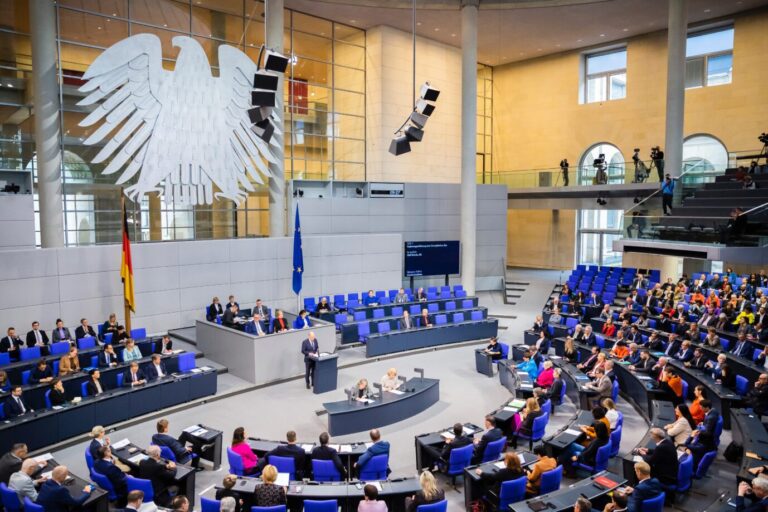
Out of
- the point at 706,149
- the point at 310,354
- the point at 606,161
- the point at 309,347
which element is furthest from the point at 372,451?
the point at 606,161

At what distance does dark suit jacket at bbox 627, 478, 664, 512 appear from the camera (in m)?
6.22

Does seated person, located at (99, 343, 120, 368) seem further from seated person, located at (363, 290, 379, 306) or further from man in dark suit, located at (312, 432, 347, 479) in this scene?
seated person, located at (363, 290, 379, 306)

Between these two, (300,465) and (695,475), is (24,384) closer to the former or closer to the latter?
(300,465)

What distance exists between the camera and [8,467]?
6957 millimetres

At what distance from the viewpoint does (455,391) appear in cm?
1260

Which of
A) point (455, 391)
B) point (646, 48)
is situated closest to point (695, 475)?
point (455, 391)

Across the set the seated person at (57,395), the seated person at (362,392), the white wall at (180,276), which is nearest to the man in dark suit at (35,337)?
→ the white wall at (180,276)

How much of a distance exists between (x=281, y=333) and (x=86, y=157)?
9191mm

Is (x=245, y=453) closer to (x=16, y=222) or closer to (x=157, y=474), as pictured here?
(x=157, y=474)

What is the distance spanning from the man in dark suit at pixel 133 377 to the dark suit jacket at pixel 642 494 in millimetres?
8578

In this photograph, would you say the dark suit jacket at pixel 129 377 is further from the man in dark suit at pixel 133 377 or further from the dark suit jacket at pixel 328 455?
the dark suit jacket at pixel 328 455

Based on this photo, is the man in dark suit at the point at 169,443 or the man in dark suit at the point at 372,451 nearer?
the man in dark suit at the point at 372,451

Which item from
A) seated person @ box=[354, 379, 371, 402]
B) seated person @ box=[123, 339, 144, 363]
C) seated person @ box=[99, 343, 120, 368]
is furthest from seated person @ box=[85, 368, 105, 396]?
seated person @ box=[354, 379, 371, 402]

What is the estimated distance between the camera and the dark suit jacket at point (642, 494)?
20.4 ft
